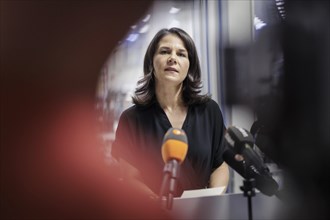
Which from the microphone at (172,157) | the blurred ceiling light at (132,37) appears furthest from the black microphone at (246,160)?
the blurred ceiling light at (132,37)

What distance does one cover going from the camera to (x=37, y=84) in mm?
1166

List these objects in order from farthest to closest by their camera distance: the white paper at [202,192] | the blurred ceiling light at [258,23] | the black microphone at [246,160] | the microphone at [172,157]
Answer: 1. the blurred ceiling light at [258,23]
2. the white paper at [202,192]
3. the black microphone at [246,160]
4. the microphone at [172,157]

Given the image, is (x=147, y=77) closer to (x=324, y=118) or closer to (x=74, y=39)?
(x=74, y=39)

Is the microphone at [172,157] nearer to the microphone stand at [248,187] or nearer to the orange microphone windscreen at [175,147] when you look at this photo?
the orange microphone windscreen at [175,147]

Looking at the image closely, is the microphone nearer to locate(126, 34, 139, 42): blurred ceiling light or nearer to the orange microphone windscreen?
the orange microphone windscreen

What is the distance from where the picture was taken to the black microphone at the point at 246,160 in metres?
1.03

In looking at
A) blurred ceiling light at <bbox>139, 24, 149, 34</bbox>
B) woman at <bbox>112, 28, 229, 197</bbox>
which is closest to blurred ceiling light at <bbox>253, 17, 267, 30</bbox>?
woman at <bbox>112, 28, 229, 197</bbox>

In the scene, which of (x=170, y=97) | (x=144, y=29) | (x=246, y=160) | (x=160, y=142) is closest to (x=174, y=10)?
(x=144, y=29)

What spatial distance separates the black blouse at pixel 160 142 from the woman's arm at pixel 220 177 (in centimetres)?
1

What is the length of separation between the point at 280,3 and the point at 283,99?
0.36 m

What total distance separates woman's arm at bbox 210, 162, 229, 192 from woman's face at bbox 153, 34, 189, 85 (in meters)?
0.32

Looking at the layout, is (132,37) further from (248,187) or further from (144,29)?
(248,187)

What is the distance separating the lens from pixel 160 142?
1202mm

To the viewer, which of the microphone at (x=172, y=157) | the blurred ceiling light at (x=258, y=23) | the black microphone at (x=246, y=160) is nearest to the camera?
the microphone at (x=172, y=157)
